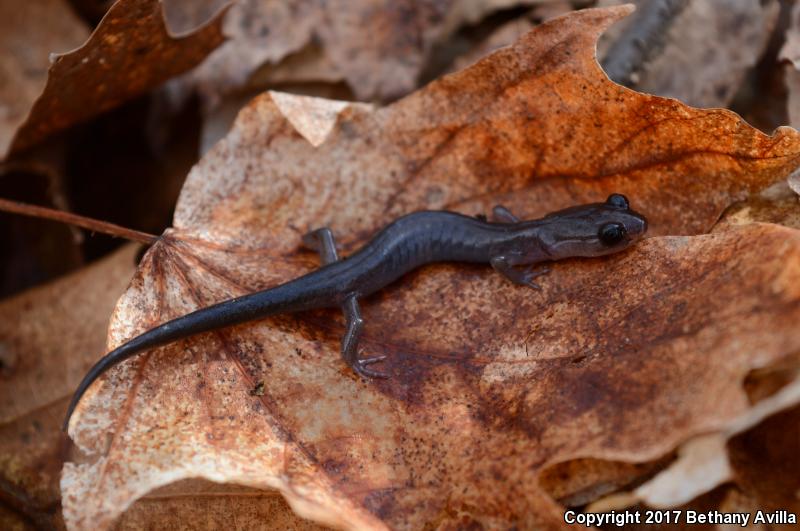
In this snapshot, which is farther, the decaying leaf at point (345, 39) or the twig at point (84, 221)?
the decaying leaf at point (345, 39)

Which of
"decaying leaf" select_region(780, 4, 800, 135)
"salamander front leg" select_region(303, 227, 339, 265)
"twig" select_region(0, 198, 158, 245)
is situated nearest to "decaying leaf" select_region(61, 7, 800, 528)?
"salamander front leg" select_region(303, 227, 339, 265)

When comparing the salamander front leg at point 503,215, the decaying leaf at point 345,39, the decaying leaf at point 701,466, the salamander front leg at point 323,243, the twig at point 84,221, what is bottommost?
the salamander front leg at point 503,215

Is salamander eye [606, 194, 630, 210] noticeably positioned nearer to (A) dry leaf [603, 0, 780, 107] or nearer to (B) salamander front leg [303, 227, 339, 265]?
(A) dry leaf [603, 0, 780, 107]

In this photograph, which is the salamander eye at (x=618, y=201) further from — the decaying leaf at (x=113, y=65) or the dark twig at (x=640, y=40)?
the decaying leaf at (x=113, y=65)

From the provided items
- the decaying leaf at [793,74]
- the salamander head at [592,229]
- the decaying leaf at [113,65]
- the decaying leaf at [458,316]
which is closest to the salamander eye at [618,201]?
the salamander head at [592,229]

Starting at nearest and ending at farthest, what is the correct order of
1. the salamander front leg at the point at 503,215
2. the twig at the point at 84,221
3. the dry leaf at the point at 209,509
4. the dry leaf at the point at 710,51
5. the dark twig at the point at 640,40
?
the dry leaf at the point at 209,509 < the twig at the point at 84,221 < the salamander front leg at the point at 503,215 < the dark twig at the point at 640,40 < the dry leaf at the point at 710,51

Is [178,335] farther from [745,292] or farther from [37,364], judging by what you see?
[745,292]

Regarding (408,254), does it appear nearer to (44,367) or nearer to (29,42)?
(44,367)

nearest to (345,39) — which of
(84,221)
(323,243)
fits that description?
(323,243)
